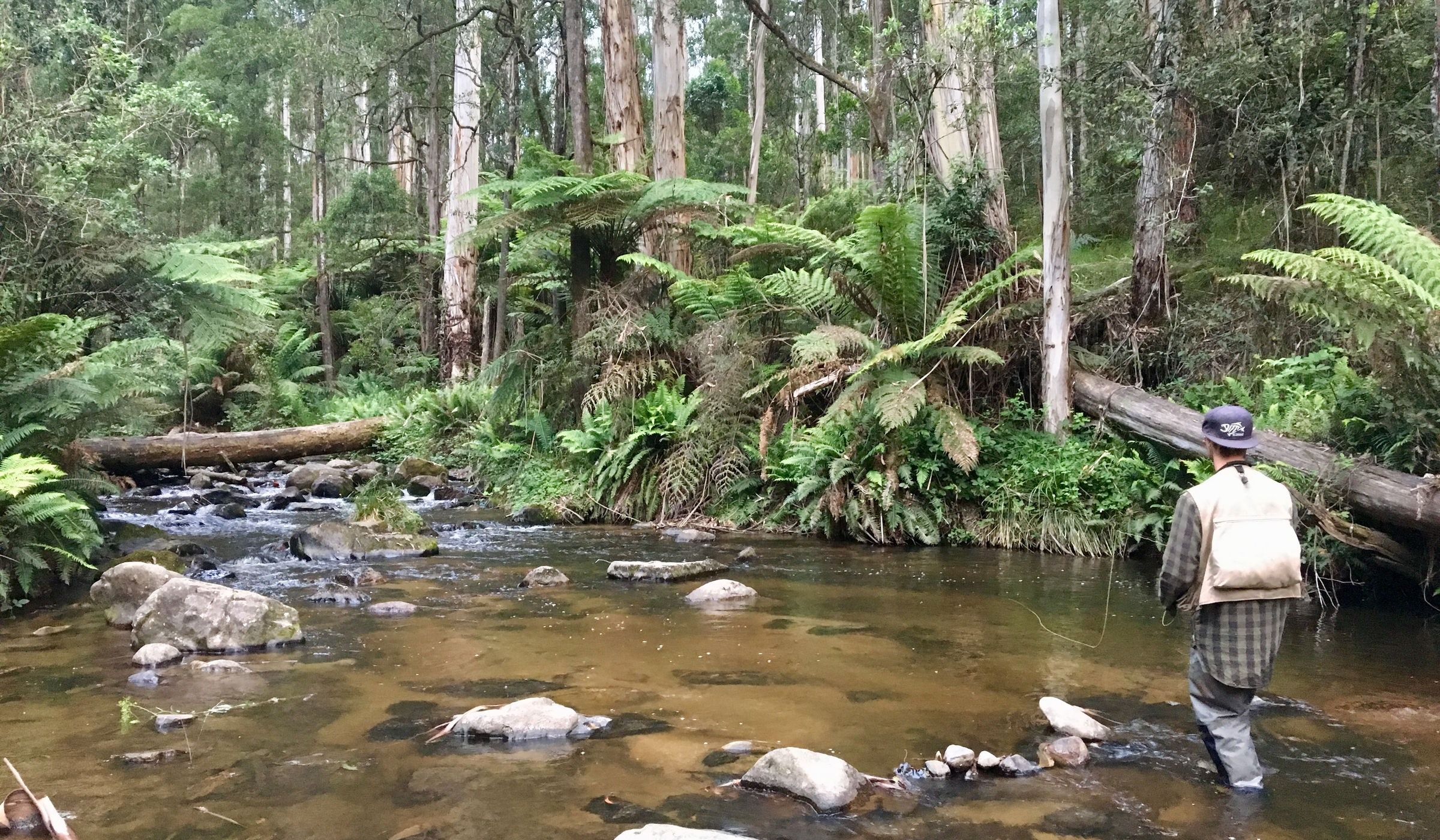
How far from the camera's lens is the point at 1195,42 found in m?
9.27

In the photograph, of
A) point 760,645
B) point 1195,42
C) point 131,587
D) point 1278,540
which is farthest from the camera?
point 1195,42

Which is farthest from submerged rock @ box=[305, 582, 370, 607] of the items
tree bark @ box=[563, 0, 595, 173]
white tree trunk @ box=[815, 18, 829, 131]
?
white tree trunk @ box=[815, 18, 829, 131]

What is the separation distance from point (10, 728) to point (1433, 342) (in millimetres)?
7508

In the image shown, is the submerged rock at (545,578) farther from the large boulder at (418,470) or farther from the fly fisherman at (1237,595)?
the large boulder at (418,470)

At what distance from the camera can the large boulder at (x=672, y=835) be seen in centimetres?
290

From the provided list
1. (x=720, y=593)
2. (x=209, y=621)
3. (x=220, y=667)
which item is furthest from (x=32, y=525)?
(x=720, y=593)

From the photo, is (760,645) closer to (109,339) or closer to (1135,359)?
(1135,359)

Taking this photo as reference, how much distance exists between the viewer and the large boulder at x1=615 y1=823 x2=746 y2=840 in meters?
2.90

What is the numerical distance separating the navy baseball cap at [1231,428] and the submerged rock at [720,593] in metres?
3.62

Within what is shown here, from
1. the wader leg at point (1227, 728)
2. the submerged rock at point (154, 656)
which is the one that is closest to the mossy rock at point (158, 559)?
the submerged rock at point (154, 656)

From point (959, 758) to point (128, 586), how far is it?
218 inches

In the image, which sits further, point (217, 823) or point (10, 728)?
point (10, 728)

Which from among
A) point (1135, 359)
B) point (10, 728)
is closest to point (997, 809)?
point (10, 728)

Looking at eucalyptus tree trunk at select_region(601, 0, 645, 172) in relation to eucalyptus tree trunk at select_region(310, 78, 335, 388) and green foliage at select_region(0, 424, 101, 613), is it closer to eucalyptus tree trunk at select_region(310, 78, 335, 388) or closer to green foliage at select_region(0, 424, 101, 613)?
green foliage at select_region(0, 424, 101, 613)
